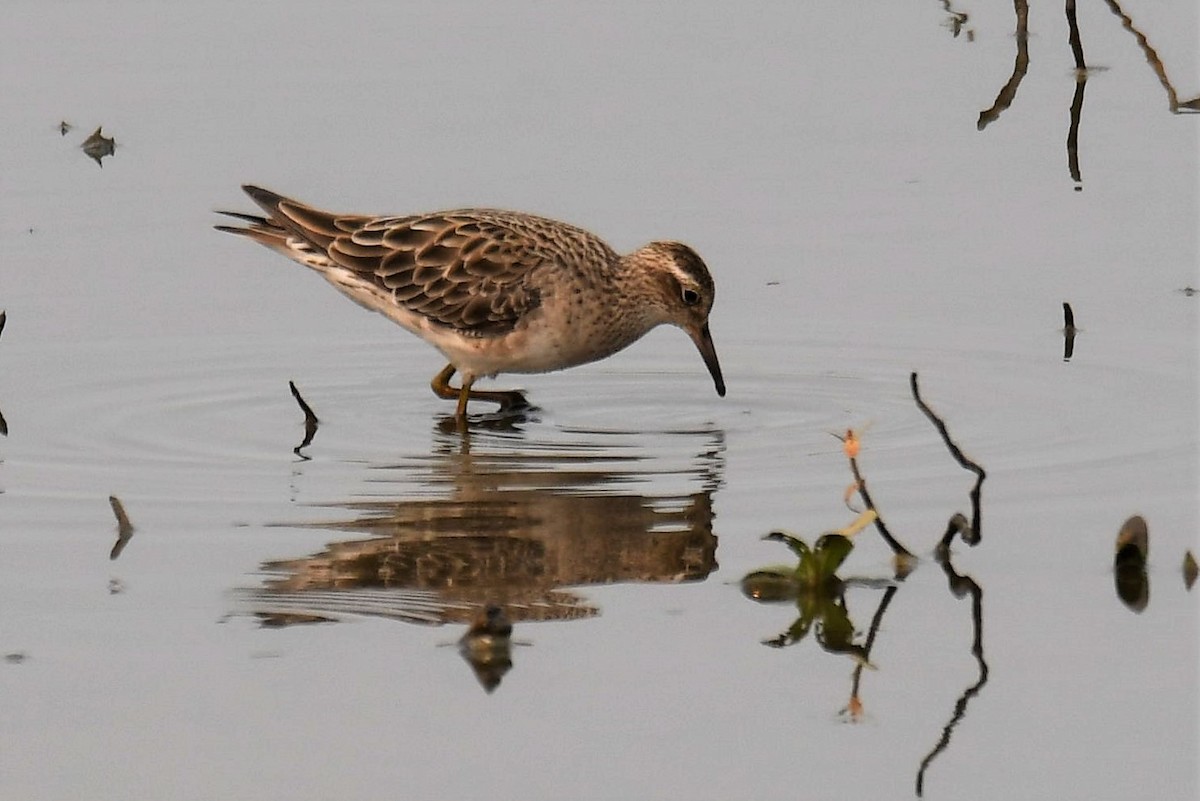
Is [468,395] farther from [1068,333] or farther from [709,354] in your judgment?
[1068,333]

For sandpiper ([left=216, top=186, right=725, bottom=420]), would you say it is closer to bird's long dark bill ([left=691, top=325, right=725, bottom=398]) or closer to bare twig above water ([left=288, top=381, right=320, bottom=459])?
bird's long dark bill ([left=691, top=325, right=725, bottom=398])

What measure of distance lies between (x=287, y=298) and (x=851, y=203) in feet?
11.1

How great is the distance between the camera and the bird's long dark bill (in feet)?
39.2

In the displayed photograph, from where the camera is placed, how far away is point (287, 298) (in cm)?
1379

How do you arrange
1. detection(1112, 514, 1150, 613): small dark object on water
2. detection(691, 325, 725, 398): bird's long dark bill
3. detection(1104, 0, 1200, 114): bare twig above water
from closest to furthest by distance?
detection(1112, 514, 1150, 613): small dark object on water, detection(691, 325, 725, 398): bird's long dark bill, detection(1104, 0, 1200, 114): bare twig above water

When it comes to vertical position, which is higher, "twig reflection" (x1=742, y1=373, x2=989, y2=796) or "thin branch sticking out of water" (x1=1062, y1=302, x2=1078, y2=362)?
"thin branch sticking out of water" (x1=1062, y1=302, x2=1078, y2=362)

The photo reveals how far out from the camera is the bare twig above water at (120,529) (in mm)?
9289

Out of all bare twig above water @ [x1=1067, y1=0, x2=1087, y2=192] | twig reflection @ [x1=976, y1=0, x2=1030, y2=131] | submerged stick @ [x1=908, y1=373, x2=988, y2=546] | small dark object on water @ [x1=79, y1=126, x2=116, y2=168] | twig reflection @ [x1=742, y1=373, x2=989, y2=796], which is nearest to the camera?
twig reflection @ [x1=742, y1=373, x2=989, y2=796]

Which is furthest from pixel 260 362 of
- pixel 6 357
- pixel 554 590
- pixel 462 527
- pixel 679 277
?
pixel 554 590

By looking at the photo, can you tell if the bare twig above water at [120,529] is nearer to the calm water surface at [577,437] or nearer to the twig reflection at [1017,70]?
the calm water surface at [577,437]

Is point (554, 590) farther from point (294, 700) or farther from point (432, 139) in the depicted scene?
point (432, 139)

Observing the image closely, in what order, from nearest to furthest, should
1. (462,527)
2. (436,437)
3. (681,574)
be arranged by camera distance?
(681,574)
(462,527)
(436,437)

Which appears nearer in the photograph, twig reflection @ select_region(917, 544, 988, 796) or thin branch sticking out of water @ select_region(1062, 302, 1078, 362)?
twig reflection @ select_region(917, 544, 988, 796)

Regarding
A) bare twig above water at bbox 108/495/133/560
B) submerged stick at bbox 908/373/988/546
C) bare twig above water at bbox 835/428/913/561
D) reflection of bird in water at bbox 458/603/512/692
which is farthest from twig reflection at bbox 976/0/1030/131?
reflection of bird in water at bbox 458/603/512/692
